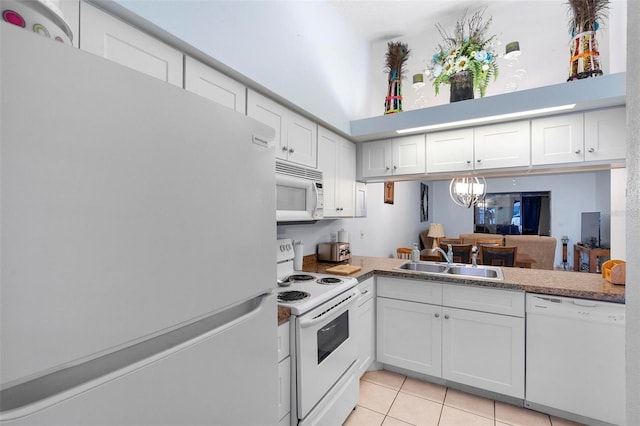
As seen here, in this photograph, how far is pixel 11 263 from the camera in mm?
407

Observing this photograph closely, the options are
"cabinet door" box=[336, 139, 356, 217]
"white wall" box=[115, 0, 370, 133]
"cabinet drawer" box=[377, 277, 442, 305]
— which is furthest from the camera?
"cabinet door" box=[336, 139, 356, 217]

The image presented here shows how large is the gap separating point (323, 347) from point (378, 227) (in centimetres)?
280

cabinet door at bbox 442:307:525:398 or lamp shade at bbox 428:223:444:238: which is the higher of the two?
lamp shade at bbox 428:223:444:238

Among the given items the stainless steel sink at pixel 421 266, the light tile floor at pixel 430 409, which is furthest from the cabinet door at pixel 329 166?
the light tile floor at pixel 430 409

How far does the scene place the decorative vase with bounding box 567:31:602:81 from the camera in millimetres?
2062

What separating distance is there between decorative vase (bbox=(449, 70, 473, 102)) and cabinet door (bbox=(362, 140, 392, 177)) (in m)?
0.71

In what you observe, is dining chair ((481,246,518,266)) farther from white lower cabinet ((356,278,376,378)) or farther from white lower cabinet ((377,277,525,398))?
white lower cabinet ((356,278,376,378))

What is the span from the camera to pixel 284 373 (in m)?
1.38

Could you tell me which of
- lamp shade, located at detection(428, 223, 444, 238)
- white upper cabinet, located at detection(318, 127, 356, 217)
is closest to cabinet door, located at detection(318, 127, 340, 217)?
white upper cabinet, located at detection(318, 127, 356, 217)

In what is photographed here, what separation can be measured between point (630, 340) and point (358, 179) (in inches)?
107

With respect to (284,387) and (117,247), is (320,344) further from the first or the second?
(117,247)

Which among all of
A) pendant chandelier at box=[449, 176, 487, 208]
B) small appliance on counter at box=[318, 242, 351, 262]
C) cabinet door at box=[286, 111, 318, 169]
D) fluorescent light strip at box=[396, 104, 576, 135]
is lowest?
small appliance on counter at box=[318, 242, 351, 262]

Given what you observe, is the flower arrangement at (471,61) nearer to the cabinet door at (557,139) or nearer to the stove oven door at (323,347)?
the cabinet door at (557,139)

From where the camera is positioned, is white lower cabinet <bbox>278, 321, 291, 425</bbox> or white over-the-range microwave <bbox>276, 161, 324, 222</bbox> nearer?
white lower cabinet <bbox>278, 321, 291, 425</bbox>
